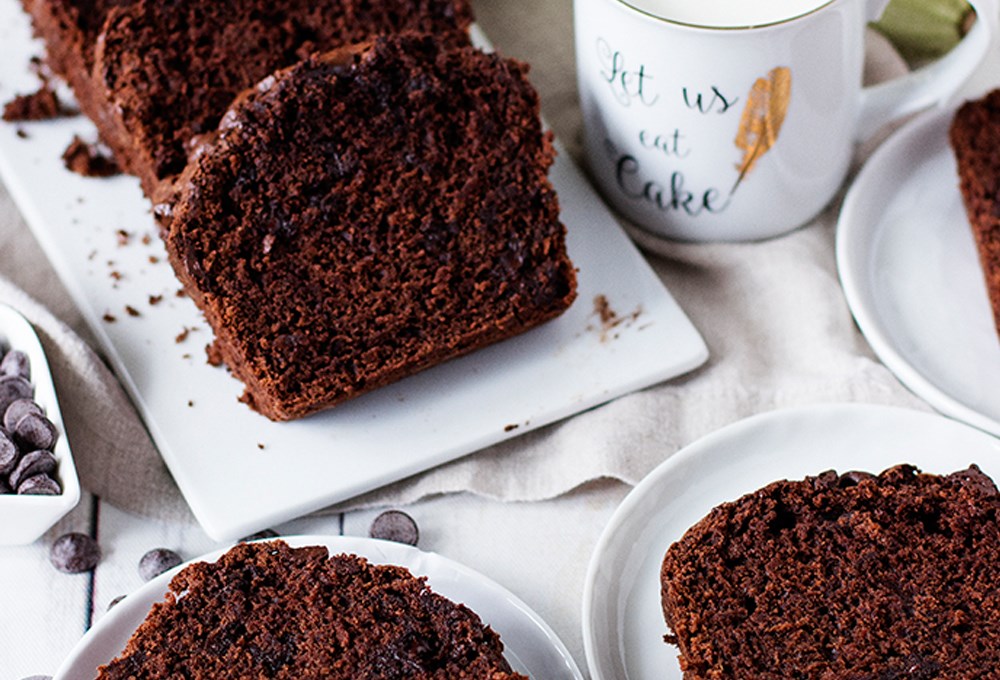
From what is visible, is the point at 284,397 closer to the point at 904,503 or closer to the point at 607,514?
the point at 607,514

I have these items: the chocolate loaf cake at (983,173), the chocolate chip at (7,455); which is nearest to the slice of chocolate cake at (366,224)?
the chocolate chip at (7,455)

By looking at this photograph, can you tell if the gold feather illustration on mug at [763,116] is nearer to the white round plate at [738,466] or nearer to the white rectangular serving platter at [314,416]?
the white rectangular serving platter at [314,416]

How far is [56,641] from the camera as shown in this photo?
246 centimetres

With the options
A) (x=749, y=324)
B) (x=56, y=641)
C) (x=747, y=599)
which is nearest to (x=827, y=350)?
(x=749, y=324)

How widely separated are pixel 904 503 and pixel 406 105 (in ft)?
4.02

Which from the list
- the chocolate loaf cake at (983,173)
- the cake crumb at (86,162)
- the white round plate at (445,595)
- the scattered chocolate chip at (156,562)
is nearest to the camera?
the white round plate at (445,595)

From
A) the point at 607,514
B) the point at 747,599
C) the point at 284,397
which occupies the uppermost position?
the point at 284,397

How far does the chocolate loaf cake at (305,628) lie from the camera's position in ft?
6.91

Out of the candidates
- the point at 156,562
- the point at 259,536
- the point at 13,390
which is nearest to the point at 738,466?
the point at 259,536

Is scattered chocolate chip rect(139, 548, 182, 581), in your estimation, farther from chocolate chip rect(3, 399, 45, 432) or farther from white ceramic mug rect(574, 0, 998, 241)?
white ceramic mug rect(574, 0, 998, 241)

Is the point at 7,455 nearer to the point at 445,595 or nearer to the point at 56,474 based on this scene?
the point at 56,474

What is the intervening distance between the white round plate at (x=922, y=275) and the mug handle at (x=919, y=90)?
0.08m

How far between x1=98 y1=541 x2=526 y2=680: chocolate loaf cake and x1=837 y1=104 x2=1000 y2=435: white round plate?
112cm

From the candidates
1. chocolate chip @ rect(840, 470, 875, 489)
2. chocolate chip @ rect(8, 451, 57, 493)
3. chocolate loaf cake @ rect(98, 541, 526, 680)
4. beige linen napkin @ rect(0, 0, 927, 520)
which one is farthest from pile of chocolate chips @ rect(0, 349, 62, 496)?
chocolate chip @ rect(840, 470, 875, 489)
